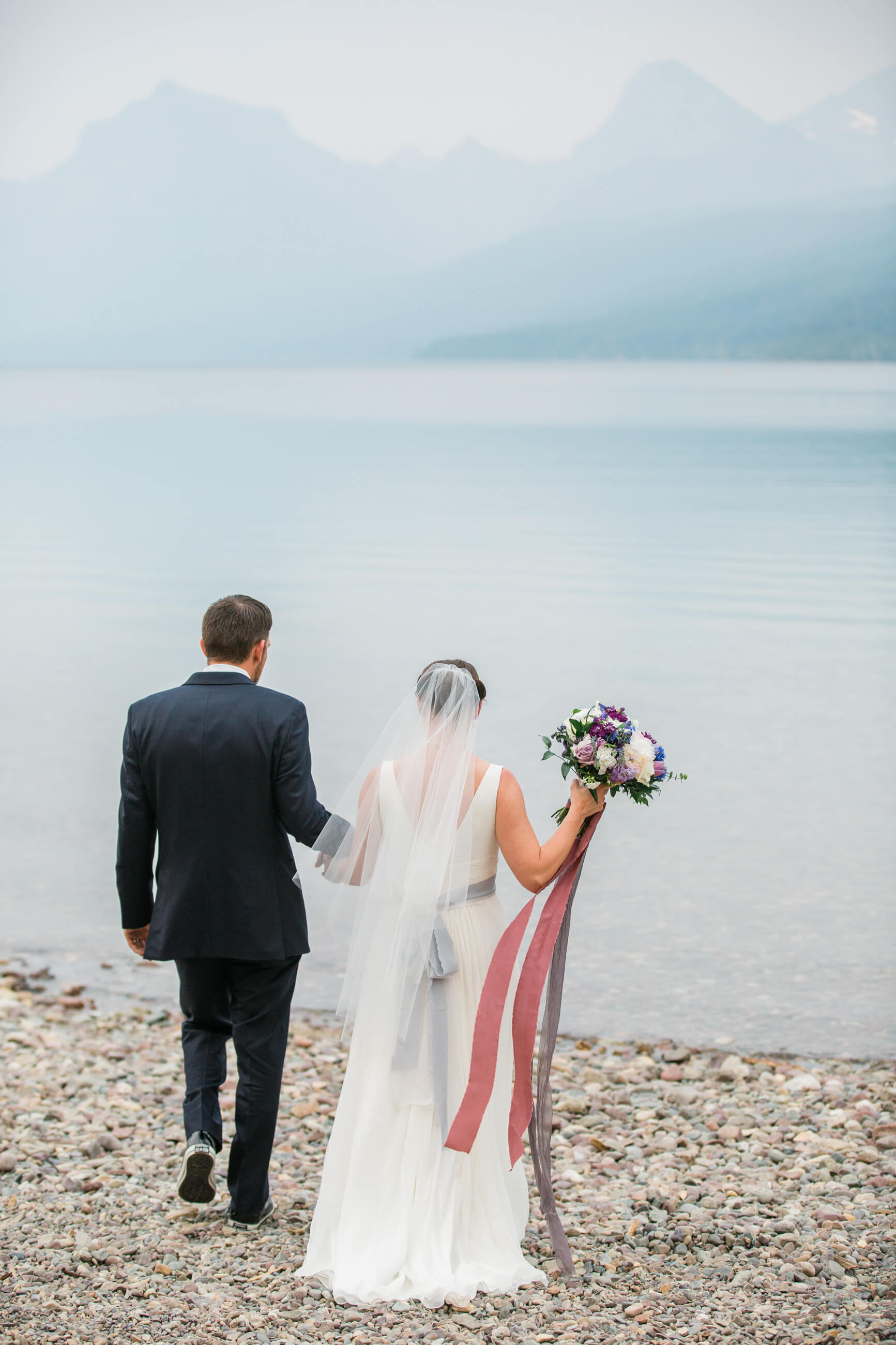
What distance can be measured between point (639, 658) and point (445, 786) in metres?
16.4

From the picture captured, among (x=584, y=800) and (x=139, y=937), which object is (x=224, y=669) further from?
(x=584, y=800)

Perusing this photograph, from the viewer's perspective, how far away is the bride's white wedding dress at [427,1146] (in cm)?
388

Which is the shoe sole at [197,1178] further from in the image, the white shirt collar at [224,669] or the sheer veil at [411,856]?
the white shirt collar at [224,669]

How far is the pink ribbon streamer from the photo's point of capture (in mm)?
3885

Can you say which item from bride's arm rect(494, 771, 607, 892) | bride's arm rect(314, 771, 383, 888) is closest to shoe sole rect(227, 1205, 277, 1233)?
bride's arm rect(314, 771, 383, 888)

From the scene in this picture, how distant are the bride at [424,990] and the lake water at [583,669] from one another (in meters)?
0.27

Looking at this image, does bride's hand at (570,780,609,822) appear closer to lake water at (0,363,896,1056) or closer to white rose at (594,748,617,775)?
white rose at (594,748,617,775)

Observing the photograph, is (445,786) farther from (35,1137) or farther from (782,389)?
(782,389)

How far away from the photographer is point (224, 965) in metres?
4.15

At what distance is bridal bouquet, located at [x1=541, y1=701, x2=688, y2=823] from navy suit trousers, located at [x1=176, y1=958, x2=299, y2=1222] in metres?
1.04

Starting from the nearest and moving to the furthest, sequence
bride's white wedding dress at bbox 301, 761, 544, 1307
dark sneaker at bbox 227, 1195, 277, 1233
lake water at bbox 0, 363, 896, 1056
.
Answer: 1. bride's white wedding dress at bbox 301, 761, 544, 1307
2. dark sneaker at bbox 227, 1195, 277, 1233
3. lake water at bbox 0, 363, 896, 1056

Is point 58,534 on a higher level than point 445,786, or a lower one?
higher

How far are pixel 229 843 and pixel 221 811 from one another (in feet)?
0.32

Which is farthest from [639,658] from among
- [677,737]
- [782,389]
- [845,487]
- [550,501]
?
[782,389]
